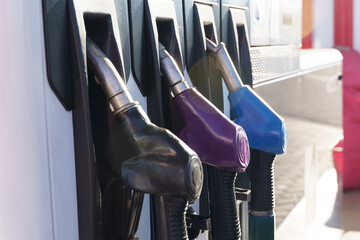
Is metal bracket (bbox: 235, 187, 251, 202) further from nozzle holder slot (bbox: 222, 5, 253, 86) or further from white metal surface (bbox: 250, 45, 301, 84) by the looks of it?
white metal surface (bbox: 250, 45, 301, 84)

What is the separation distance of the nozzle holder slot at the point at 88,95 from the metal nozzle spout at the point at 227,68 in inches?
6.7

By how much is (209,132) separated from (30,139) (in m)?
0.17

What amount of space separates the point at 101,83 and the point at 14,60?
0.07 m

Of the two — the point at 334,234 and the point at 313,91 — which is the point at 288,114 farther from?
the point at 334,234

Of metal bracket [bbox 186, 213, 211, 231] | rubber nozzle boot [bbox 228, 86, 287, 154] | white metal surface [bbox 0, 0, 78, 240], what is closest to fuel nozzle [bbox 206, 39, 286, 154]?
rubber nozzle boot [bbox 228, 86, 287, 154]

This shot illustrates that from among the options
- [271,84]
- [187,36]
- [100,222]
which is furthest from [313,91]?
[100,222]

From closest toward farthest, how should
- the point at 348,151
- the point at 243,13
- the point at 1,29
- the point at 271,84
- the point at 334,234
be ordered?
the point at 1,29
the point at 243,13
the point at 271,84
the point at 334,234
the point at 348,151

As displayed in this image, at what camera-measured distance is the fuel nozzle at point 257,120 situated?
569 millimetres

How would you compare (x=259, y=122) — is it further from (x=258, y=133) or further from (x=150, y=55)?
(x=150, y=55)

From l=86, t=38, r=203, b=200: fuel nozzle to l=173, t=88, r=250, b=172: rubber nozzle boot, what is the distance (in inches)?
3.5

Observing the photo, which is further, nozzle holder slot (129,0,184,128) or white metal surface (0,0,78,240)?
nozzle holder slot (129,0,184,128)

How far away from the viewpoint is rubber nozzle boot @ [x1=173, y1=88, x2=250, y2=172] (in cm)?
48

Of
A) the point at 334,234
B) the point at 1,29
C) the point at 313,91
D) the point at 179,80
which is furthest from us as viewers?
the point at 334,234

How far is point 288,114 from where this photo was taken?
3.85 feet
